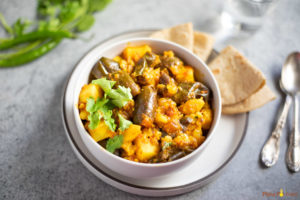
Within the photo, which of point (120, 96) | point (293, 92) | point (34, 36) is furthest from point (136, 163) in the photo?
point (34, 36)

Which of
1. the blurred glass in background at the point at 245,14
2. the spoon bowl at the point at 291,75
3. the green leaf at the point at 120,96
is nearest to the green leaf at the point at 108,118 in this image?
the green leaf at the point at 120,96

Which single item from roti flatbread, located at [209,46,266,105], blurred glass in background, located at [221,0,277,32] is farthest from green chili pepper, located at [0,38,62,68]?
blurred glass in background, located at [221,0,277,32]

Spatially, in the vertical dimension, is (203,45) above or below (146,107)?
above

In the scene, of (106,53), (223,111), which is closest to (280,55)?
(223,111)

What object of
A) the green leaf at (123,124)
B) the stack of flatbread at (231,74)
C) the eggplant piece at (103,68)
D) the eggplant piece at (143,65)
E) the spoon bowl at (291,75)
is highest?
the spoon bowl at (291,75)

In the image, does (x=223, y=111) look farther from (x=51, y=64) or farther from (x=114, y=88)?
(x=51, y=64)

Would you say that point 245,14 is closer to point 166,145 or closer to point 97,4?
point 97,4

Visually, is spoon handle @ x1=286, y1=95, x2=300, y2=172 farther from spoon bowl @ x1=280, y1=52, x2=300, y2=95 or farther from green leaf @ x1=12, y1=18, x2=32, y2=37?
green leaf @ x1=12, y1=18, x2=32, y2=37

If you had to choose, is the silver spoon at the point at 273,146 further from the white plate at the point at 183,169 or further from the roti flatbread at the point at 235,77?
the roti flatbread at the point at 235,77
